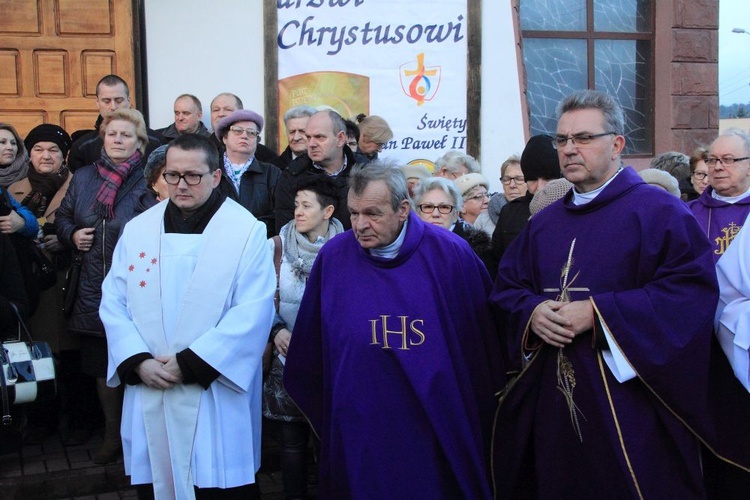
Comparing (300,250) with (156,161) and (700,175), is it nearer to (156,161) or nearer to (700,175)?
(156,161)

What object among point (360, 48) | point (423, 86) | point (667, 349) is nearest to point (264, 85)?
point (360, 48)

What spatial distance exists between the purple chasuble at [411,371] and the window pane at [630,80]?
658 cm

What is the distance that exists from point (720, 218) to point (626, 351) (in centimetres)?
280

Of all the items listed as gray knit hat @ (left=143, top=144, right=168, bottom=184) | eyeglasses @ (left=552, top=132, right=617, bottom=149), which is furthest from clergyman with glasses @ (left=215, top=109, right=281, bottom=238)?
eyeglasses @ (left=552, top=132, right=617, bottom=149)

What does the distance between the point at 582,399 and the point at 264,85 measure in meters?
5.61

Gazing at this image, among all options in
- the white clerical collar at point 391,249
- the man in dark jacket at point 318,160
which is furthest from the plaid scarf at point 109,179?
the white clerical collar at point 391,249

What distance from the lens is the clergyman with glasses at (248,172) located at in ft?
19.7

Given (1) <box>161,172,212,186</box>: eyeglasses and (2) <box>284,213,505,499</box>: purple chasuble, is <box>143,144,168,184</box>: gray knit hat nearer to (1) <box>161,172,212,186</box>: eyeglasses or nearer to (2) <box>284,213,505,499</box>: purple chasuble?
(1) <box>161,172,212,186</box>: eyeglasses

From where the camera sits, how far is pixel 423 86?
879cm

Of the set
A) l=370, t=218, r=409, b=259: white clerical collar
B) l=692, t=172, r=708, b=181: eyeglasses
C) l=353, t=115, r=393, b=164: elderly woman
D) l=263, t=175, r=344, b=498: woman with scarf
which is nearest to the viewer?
l=370, t=218, r=409, b=259: white clerical collar

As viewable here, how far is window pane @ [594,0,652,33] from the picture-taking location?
9.95 metres

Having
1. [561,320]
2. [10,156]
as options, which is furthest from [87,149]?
[561,320]

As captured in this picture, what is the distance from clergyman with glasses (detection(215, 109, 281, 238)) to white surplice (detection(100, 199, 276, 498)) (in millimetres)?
1668

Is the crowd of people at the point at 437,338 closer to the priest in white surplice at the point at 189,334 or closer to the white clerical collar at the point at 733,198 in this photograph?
the priest in white surplice at the point at 189,334
